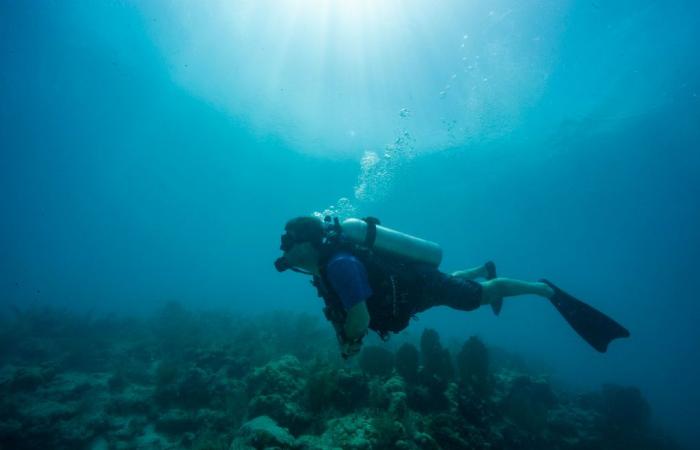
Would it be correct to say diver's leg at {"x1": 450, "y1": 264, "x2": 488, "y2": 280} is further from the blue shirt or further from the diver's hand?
the diver's hand

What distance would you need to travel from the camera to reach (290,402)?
671cm

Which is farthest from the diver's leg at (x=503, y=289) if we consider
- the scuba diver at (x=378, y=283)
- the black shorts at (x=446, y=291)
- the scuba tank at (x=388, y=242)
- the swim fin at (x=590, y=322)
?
the scuba tank at (x=388, y=242)

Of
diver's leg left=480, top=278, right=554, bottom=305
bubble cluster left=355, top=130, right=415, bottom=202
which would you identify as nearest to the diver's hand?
diver's leg left=480, top=278, right=554, bottom=305

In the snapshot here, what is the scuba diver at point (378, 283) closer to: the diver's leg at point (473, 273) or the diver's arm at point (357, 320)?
the diver's arm at point (357, 320)

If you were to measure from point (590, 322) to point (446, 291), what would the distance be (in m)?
2.74

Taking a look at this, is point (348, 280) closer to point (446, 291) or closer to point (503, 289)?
point (446, 291)

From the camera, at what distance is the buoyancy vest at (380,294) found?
170 inches

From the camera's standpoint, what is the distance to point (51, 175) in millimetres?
94062

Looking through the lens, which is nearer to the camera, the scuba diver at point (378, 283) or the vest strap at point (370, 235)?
the scuba diver at point (378, 283)

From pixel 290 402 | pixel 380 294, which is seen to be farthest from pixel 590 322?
pixel 290 402

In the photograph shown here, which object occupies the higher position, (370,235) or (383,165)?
(383,165)

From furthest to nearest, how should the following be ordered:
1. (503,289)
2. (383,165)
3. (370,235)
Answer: (383,165)
(503,289)
(370,235)

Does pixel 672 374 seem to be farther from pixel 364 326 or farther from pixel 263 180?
pixel 364 326

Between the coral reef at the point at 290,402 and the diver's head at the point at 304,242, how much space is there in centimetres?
233
